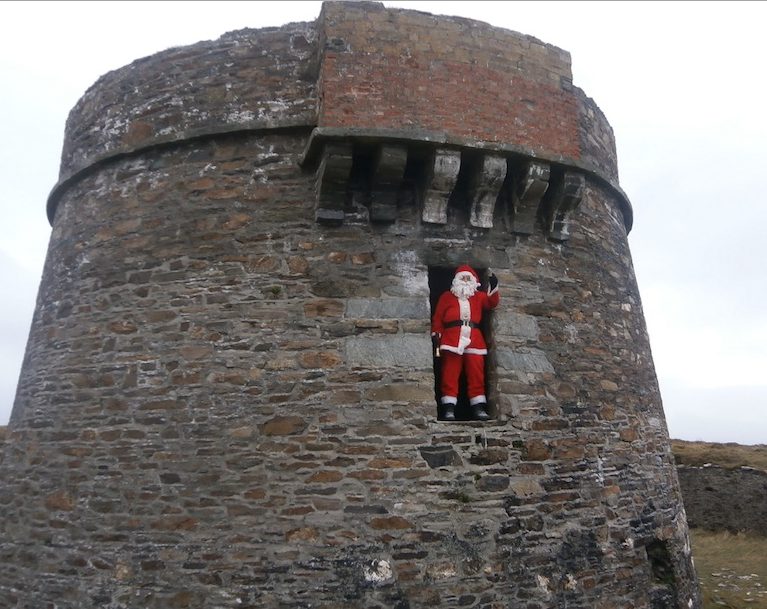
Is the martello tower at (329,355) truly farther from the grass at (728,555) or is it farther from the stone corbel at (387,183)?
the grass at (728,555)

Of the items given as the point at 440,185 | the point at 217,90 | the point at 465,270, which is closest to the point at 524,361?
the point at 465,270

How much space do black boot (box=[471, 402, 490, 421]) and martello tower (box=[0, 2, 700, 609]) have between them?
147mm

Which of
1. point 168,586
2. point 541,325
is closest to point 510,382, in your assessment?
point 541,325

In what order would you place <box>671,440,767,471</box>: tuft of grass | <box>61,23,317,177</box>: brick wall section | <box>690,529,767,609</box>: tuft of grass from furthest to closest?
<box>671,440,767,471</box>: tuft of grass
<box>690,529,767,609</box>: tuft of grass
<box>61,23,317,177</box>: brick wall section

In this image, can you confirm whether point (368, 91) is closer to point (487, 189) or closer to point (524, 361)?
point (487, 189)

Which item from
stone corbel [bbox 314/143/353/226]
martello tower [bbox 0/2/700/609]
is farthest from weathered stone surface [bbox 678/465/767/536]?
stone corbel [bbox 314/143/353/226]

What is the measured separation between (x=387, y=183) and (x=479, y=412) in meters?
2.23

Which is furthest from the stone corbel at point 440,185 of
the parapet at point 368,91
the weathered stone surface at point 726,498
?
the weathered stone surface at point 726,498

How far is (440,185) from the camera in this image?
213 inches

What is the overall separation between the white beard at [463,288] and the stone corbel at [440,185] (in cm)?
60

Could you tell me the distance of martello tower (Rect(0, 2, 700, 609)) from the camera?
4.81 metres

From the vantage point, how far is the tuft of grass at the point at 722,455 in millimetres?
13836

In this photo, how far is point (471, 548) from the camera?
4.86 metres

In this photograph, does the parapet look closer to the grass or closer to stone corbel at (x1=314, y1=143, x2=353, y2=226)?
stone corbel at (x1=314, y1=143, x2=353, y2=226)
